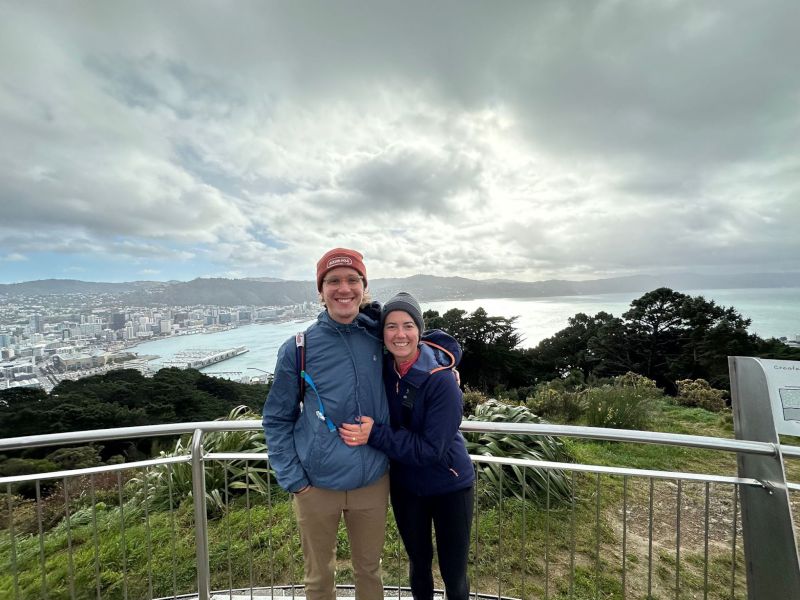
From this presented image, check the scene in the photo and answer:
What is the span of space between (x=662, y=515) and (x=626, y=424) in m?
3.16

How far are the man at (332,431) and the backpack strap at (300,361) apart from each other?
0.04 feet

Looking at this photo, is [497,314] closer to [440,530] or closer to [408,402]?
[440,530]

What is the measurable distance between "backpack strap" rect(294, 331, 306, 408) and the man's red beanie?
27cm

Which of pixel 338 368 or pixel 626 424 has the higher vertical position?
pixel 338 368

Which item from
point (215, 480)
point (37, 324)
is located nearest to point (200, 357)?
point (37, 324)

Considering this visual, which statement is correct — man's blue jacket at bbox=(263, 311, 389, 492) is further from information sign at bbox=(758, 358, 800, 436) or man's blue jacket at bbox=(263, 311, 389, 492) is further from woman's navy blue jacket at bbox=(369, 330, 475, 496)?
information sign at bbox=(758, 358, 800, 436)

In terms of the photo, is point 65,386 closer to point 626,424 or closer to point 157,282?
point 626,424

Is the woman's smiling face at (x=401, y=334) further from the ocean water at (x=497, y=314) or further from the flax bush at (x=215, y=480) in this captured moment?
the ocean water at (x=497, y=314)

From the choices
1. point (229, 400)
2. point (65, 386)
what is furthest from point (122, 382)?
point (229, 400)

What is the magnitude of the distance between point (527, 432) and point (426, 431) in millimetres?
678

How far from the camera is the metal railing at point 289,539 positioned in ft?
6.56

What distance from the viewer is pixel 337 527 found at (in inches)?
66.6

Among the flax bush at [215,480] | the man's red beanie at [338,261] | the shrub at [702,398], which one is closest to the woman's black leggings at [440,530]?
the man's red beanie at [338,261]

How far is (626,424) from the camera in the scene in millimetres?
6379
